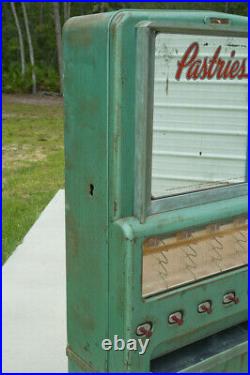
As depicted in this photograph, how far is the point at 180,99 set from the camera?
1862 mm

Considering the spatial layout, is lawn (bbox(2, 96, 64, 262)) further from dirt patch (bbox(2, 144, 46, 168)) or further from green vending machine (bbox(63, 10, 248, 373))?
green vending machine (bbox(63, 10, 248, 373))

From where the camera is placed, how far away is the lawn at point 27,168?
515 centimetres

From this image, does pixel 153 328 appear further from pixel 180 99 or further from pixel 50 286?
pixel 50 286

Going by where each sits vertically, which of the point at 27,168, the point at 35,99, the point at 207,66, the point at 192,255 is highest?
the point at 207,66

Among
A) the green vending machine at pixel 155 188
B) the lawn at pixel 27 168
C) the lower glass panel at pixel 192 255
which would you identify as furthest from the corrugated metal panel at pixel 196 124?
the lawn at pixel 27 168

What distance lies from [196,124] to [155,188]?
1.02 ft

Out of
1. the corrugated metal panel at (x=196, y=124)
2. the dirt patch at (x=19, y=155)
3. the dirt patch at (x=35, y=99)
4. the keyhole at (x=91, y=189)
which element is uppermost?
the corrugated metal panel at (x=196, y=124)

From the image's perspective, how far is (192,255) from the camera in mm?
1937

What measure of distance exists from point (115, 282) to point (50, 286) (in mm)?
1762

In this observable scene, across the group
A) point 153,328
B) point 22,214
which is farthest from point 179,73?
point 22,214

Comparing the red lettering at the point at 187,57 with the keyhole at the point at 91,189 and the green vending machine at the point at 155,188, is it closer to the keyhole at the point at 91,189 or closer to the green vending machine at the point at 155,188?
the green vending machine at the point at 155,188

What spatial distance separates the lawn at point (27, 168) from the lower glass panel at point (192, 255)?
2.44m

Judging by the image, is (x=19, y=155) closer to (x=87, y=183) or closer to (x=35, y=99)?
(x=87, y=183)

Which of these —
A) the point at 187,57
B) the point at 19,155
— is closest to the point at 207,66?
the point at 187,57
